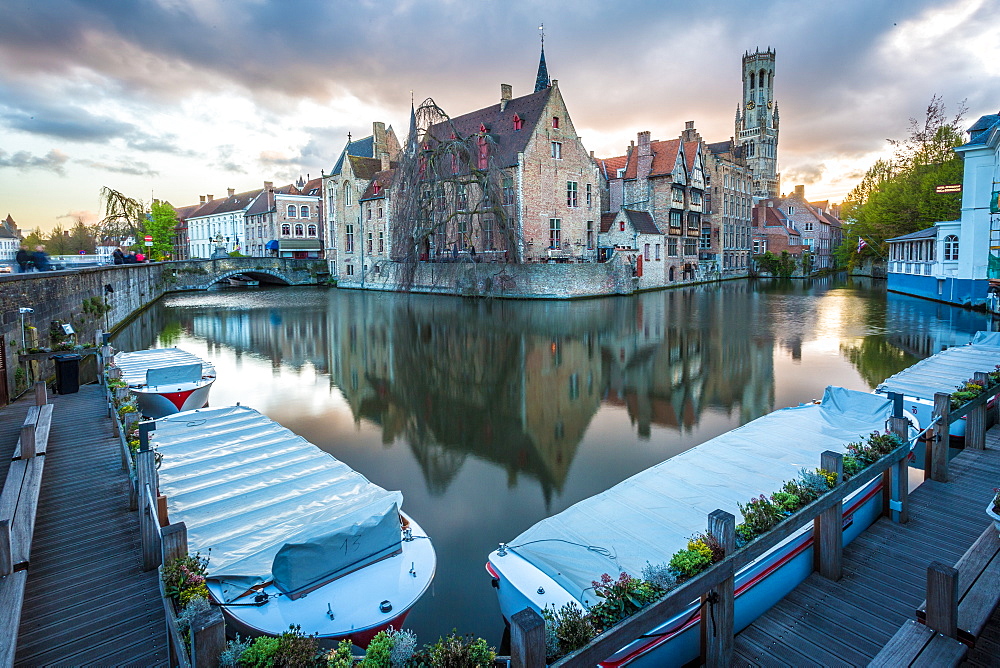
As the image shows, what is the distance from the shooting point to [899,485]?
21.6 feet

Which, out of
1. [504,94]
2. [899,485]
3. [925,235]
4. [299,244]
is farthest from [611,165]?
[899,485]

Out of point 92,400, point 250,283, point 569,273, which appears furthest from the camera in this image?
point 250,283

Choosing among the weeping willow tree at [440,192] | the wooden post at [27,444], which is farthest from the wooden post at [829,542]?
the weeping willow tree at [440,192]

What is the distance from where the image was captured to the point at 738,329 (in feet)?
80.5

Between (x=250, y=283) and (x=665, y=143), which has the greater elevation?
(x=665, y=143)

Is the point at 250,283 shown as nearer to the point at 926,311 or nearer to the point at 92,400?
the point at 92,400

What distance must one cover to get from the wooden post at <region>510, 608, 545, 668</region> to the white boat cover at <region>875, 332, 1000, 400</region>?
9.63m

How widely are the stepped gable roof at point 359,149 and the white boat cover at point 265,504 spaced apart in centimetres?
5311

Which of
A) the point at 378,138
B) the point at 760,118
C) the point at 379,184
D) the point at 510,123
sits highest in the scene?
the point at 760,118

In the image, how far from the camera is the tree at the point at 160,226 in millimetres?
67688

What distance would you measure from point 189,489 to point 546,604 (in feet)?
15.3

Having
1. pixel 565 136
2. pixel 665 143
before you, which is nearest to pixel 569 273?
pixel 565 136

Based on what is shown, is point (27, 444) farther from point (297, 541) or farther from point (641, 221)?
point (641, 221)

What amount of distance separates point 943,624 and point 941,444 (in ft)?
14.4
